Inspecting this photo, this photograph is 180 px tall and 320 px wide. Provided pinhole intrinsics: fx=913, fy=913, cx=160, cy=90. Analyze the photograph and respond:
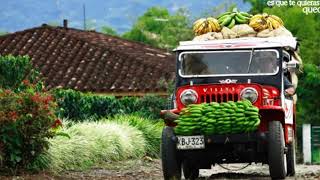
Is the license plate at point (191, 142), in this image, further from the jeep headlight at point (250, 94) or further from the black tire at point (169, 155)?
the jeep headlight at point (250, 94)

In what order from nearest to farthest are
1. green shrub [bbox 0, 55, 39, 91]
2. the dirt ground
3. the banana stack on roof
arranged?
the dirt ground
the banana stack on roof
green shrub [bbox 0, 55, 39, 91]

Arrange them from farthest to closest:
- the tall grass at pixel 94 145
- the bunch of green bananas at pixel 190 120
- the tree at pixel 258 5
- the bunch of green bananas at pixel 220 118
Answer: the tree at pixel 258 5 → the tall grass at pixel 94 145 → the bunch of green bananas at pixel 190 120 → the bunch of green bananas at pixel 220 118

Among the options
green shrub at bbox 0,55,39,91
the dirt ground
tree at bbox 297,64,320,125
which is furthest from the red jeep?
tree at bbox 297,64,320,125

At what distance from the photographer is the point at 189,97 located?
618 inches

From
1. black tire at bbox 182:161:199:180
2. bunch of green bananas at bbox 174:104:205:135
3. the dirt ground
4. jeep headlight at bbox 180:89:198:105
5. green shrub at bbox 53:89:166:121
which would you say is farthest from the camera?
green shrub at bbox 53:89:166:121

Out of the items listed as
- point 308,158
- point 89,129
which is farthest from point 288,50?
point 308,158

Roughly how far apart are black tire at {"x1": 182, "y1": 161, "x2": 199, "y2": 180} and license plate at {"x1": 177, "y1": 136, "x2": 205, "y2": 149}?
5.59 ft

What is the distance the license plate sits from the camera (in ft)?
49.3

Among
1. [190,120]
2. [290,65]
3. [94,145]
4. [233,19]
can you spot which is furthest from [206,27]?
[94,145]

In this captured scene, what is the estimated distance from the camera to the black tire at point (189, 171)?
17.0 meters

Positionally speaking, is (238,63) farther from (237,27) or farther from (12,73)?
(12,73)

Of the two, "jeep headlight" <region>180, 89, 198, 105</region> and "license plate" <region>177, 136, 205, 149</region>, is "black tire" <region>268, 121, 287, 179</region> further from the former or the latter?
"jeep headlight" <region>180, 89, 198, 105</region>

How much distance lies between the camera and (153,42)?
8431cm

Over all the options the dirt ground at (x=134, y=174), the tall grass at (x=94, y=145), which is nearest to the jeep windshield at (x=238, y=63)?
the dirt ground at (x=134, y=174)
